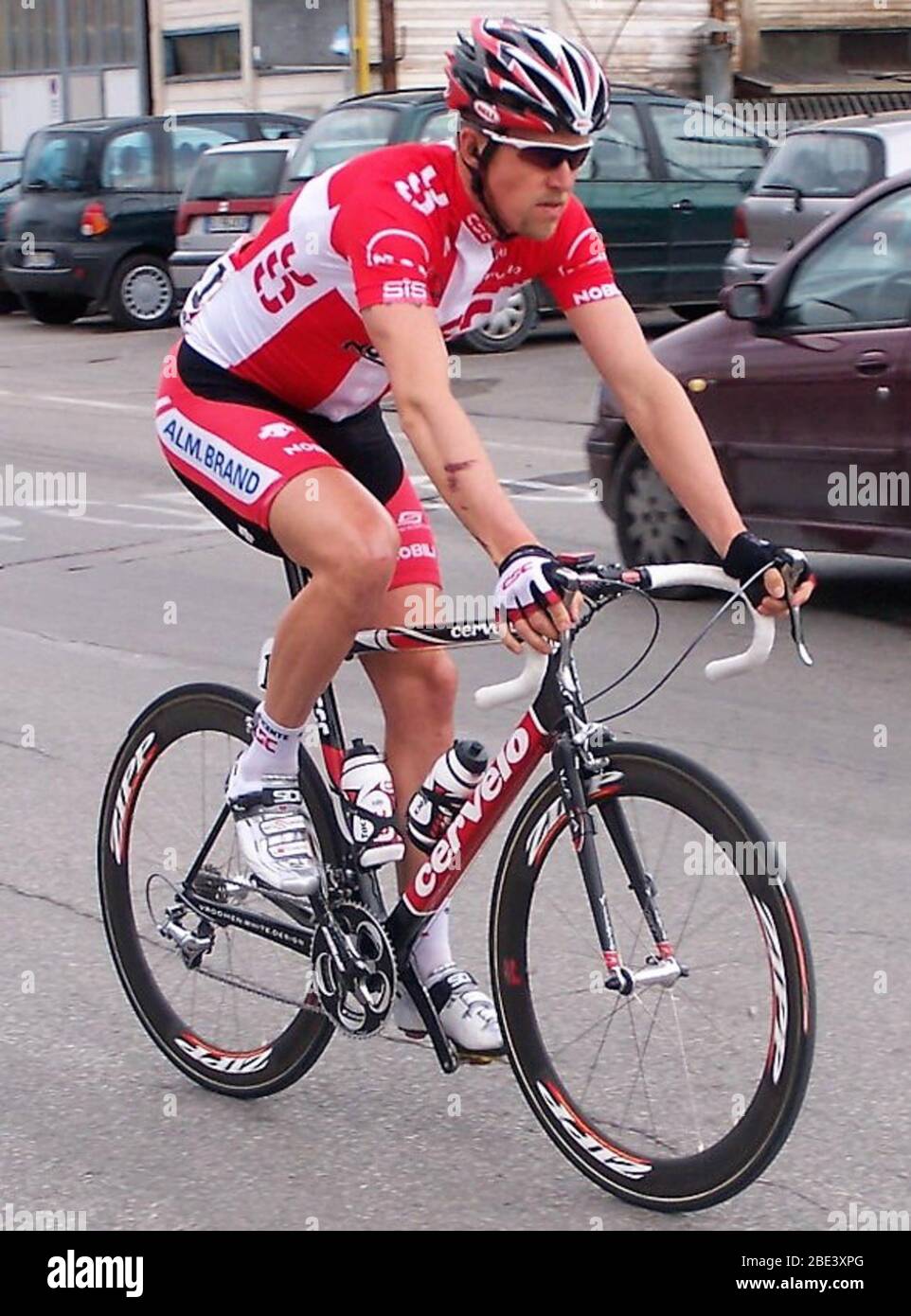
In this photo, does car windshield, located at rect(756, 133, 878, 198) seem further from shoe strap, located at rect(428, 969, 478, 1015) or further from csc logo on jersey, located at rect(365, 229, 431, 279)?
csc logo on jersey, located at rect(365, 229, 431, 279)

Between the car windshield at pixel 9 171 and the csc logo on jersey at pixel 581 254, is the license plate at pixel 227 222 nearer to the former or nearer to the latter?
the car windshield at pixel 9 171

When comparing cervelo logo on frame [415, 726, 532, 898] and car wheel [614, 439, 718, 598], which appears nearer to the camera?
cervelo logo on frame [415, 726, 532, 898]

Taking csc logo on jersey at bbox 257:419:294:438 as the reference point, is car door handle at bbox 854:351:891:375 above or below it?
below

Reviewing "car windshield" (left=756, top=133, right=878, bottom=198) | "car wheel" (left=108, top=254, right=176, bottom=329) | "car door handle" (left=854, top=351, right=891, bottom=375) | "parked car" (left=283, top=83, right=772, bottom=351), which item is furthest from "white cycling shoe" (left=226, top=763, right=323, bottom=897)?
"car wheel" (left=108, top=254, right=176, bottom=329)

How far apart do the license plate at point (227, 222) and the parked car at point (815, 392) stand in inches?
440

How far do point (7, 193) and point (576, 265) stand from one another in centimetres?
2108

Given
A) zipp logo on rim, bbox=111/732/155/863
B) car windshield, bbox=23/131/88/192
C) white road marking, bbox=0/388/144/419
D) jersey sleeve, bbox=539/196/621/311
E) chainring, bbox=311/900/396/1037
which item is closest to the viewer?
jersey sleeve, bbox=539/196/621/311

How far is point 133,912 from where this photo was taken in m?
4.57

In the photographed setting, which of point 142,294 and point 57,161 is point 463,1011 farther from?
point 57,161

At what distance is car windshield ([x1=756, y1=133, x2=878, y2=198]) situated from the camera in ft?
51.6

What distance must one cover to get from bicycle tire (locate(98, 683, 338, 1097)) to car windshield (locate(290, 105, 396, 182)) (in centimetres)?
1409

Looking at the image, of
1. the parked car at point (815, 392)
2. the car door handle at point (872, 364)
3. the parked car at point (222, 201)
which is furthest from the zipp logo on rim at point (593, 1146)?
the parked car at point (222, 201)
